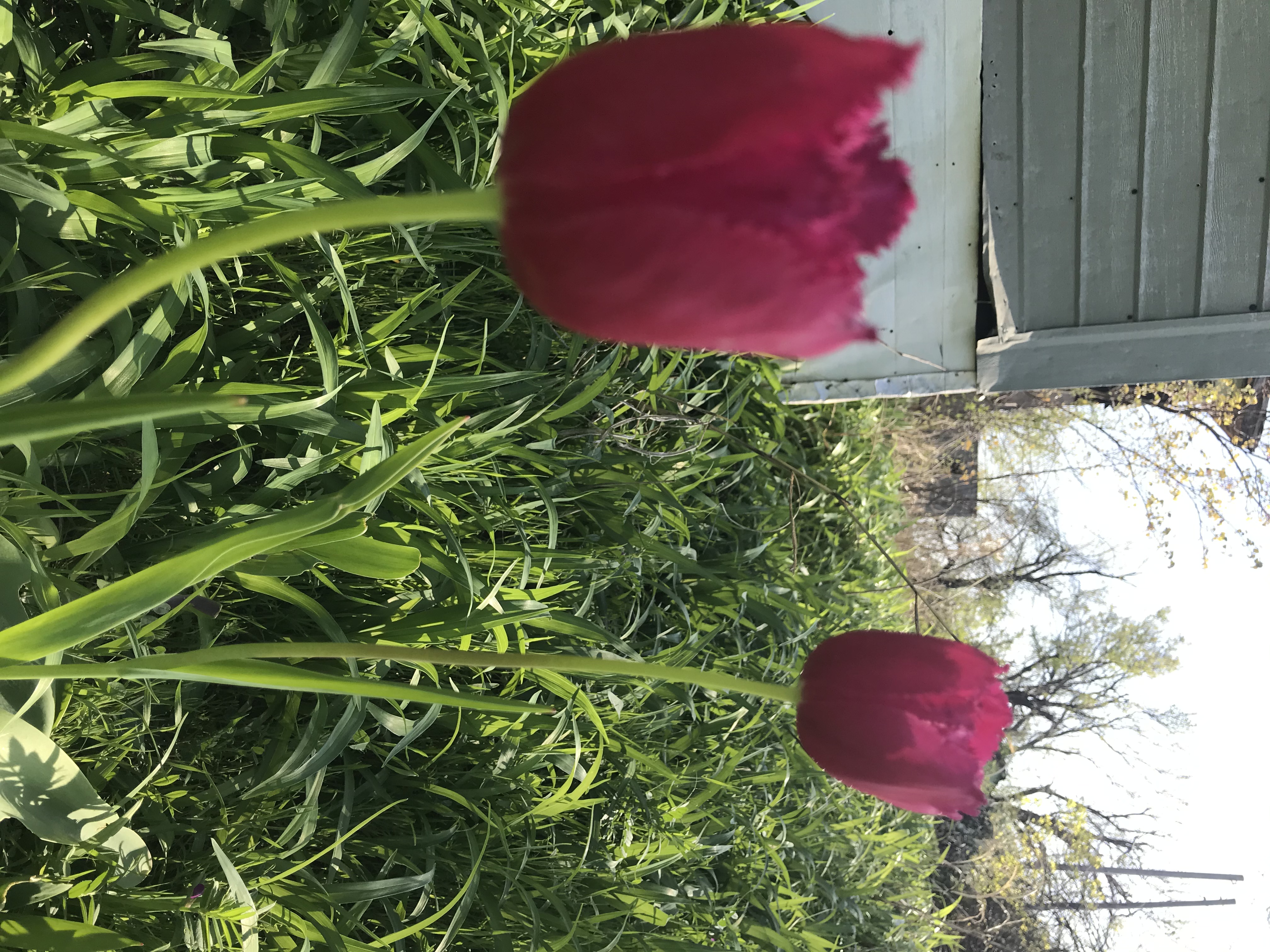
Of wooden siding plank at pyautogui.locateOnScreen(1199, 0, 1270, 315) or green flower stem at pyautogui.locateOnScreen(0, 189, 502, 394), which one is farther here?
wooden siding plank at pyautogui.locateOnScreen(1199, 0, 1270, 315)

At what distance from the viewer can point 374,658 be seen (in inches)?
11.5

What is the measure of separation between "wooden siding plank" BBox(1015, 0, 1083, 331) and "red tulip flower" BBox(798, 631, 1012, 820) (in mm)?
1400

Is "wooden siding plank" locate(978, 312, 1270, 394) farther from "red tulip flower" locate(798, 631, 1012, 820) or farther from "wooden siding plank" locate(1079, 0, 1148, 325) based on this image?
"red tulip flower" locate(798, 631, 1012, 820)

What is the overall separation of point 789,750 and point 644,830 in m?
0.33

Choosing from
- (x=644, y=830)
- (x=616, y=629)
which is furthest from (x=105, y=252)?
(x=644, y=830)

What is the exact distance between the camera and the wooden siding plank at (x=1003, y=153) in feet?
4.60

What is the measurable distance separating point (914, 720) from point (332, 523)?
260 millimetres

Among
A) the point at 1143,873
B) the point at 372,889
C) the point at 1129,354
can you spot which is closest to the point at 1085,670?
the point at 1143,873

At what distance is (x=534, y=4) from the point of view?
25.9 inches

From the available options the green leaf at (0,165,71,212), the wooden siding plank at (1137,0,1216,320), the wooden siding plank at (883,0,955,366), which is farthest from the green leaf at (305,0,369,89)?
the wooden siding plank at (1137,0,1216,320)

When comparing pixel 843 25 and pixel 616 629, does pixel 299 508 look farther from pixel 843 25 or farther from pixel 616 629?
pixel 843 25

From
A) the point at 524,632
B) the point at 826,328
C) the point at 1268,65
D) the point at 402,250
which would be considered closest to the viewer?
the point at 826,328

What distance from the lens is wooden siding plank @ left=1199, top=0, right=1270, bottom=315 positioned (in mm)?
1321

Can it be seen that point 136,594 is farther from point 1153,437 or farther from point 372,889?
point 1153,437
